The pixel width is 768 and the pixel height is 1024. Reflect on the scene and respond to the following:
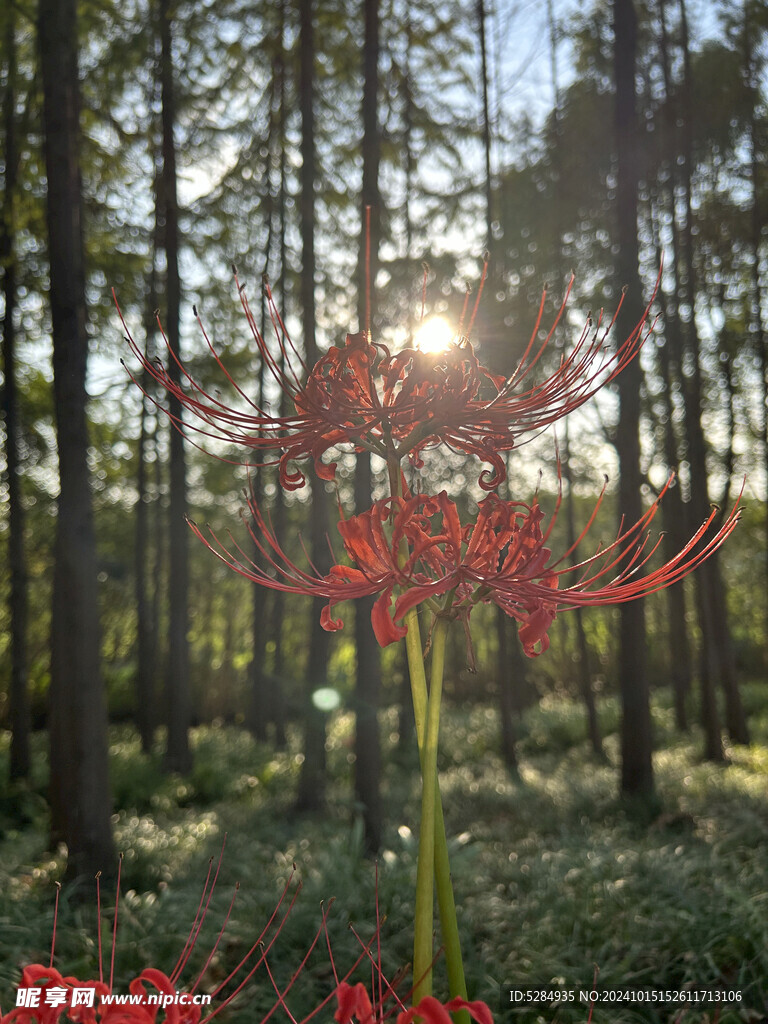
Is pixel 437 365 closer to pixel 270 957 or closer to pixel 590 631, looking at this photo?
pixel 270 957

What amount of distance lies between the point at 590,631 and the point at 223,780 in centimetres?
1293

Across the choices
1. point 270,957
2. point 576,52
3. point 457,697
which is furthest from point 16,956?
point 457,697

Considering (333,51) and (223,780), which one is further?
(223,780)

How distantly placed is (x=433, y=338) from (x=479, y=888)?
5.19m

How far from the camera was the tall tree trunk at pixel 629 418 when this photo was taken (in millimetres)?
A: 8227

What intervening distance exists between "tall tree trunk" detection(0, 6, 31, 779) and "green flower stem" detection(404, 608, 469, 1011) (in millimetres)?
9100

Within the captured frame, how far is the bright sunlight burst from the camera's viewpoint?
4.70 feet

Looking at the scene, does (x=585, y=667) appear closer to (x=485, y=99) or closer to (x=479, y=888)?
(x=479, y=888)

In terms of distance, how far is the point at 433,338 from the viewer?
57.8 inches

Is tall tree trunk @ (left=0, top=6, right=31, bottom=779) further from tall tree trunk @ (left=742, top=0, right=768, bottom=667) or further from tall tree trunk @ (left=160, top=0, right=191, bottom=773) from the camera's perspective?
tall tree trunk @ (left=742, top=0, right=768, bottom=667)

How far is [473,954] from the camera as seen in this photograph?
4402 millimetres

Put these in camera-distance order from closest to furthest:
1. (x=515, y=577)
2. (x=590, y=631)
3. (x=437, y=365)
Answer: (x=515, y=577)
(x=437, y=365)
(x=590, y=631)

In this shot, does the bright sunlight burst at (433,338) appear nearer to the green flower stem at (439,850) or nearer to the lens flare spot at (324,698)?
the green flower stem at (439,850)

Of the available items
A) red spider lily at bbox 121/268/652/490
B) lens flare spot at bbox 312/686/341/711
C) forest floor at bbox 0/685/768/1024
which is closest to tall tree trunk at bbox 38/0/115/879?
forest floor at bbox 0/685/768/1024
